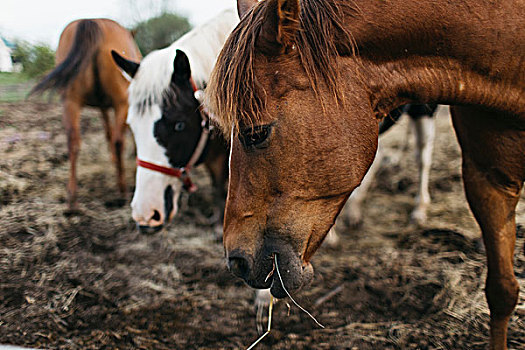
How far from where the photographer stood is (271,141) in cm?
121

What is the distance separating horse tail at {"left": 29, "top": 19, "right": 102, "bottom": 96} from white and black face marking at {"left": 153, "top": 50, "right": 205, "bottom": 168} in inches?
60.0

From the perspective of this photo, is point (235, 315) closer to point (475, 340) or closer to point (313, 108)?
point (475, 340)

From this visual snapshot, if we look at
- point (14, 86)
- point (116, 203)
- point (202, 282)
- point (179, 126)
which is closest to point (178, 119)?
point (179, 126)

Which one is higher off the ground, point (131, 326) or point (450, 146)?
point (450, 146)

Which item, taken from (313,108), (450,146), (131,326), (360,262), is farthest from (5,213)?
(450,146)

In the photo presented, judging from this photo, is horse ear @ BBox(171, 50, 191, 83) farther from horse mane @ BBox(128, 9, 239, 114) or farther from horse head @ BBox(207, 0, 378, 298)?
horse head @ BBox(207, 0, 378, 298)

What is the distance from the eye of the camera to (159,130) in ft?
7.91

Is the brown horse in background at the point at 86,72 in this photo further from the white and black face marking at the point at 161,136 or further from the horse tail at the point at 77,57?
the white and black face marking at the point at 161,136

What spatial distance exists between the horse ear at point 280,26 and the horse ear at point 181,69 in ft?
4.25

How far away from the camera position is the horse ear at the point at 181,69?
236cm

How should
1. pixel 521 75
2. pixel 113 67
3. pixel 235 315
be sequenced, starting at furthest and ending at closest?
pixel 113 67
pixel 235 315
pixel 521 75

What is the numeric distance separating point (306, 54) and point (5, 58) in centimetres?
247

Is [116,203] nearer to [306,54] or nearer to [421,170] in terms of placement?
[421,170]

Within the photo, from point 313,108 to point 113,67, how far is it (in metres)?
3.15
